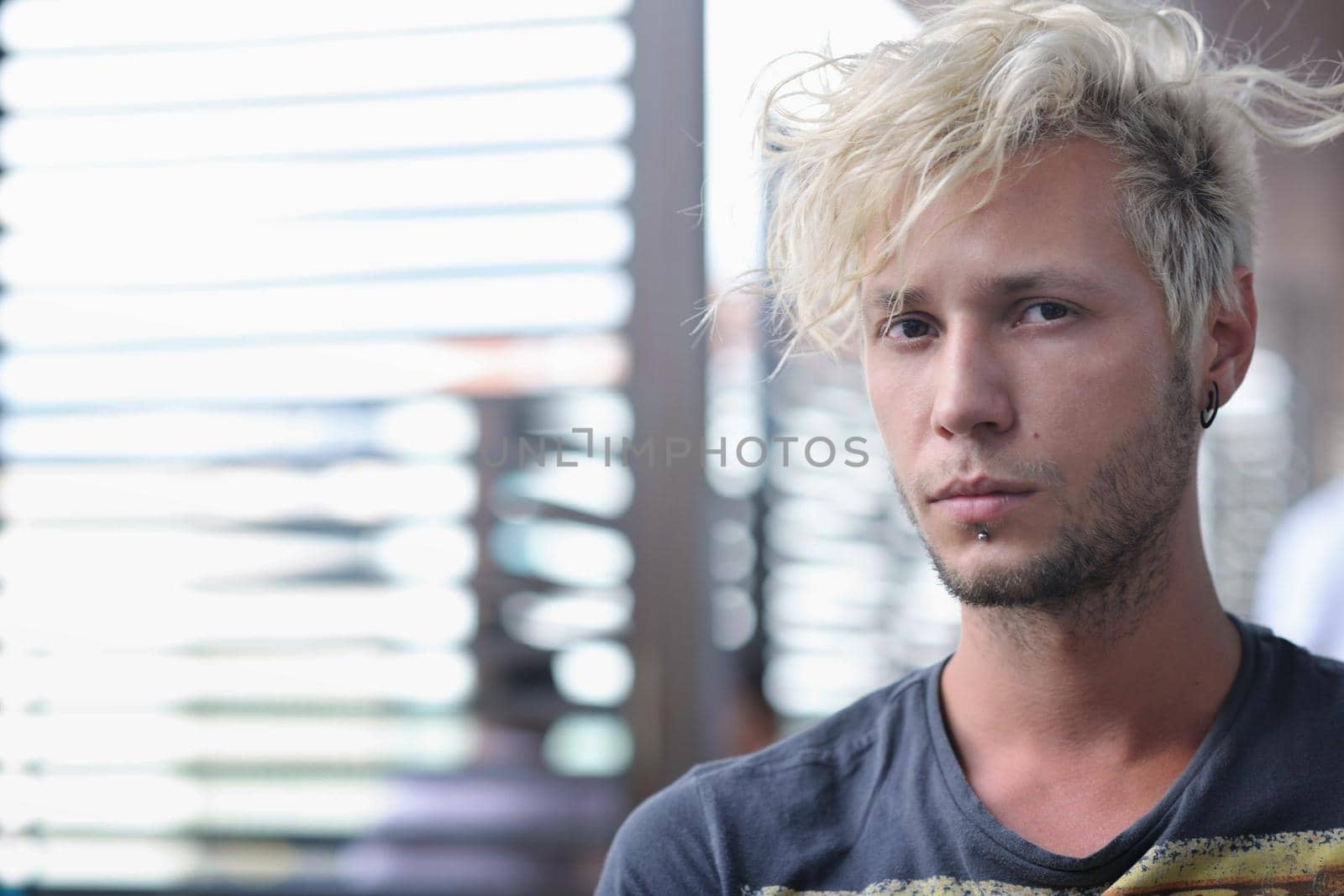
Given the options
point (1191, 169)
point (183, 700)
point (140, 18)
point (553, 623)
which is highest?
point (140, 18)

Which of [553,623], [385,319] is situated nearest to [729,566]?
[553,623]

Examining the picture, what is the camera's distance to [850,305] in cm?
146

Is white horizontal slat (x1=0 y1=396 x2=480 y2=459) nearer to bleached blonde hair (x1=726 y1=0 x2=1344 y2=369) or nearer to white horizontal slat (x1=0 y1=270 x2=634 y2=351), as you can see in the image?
white horizontal slat (x1=0 y1=270 x2=634 y2=351)

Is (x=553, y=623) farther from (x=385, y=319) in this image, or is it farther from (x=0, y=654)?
(x=0, y=654)

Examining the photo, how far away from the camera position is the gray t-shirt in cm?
112

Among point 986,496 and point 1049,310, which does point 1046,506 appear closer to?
point 986,496

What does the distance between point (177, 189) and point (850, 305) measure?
4.55ft

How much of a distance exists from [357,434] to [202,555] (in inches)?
14.9

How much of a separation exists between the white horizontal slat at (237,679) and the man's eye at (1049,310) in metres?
1.28

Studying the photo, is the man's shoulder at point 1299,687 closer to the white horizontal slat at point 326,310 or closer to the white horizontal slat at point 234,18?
the white horizontal slat at point 326,310

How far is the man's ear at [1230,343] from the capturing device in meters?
1.30

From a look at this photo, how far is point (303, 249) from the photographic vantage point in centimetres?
218

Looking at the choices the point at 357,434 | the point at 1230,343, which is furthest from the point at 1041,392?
the point at 357,434

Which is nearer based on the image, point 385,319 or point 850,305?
point 850,305
